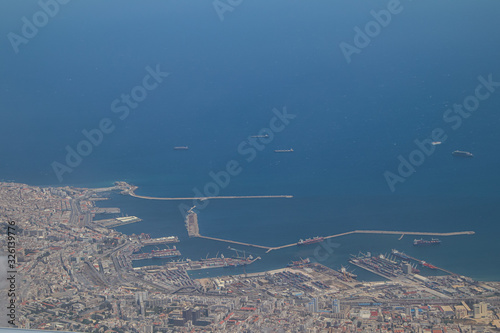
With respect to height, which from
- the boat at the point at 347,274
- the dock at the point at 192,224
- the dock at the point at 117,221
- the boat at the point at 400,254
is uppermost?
the dock at the point at 117,221

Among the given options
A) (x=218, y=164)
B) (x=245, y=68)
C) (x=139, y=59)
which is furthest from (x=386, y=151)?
(x=139, y=59)

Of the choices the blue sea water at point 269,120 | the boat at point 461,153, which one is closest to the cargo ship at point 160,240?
the blue sea water at point 269,120

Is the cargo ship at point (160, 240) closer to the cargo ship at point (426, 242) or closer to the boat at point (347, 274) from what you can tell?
the boat at point (347, 274)

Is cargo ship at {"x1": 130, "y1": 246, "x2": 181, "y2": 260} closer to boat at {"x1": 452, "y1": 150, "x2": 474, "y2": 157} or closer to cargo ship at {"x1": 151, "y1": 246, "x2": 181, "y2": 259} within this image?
cargo ship at {"x1": 151, "y1": 246, "x2": 181, "y2": 259}

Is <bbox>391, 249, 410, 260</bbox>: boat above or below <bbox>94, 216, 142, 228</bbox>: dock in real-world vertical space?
below

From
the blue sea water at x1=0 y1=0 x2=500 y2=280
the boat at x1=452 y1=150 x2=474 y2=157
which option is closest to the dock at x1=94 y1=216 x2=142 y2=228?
the blue sea water at x1=0 y1=0 x2=500 y2=280

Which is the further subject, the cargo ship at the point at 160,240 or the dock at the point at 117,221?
the dock at the point at 117,221

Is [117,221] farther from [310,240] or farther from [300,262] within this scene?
[300,262]

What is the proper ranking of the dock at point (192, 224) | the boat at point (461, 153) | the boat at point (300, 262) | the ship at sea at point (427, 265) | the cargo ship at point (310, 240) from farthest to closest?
the boat at point (461, 153) → the dock at point (192, 224) → the cargo ship at point (310, 240) → the boat at point (300, 262) → the ship at sea at point (427, 265)

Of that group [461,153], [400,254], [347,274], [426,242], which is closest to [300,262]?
[347,274]

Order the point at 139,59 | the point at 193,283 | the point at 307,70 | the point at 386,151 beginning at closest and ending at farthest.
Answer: the point at 193,283 < the point at 386,151 < the point at 307,70 < the point at 139,59

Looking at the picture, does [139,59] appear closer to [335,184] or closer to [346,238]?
[335,184]
